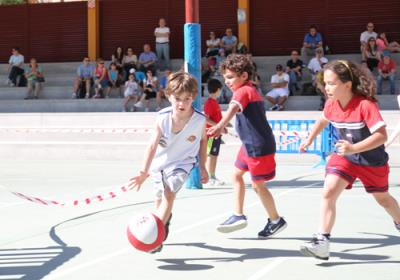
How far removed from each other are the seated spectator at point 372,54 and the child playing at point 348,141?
1748 cm

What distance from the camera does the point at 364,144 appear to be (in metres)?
6.09

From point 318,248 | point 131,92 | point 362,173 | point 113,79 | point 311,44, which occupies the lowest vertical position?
point 318,248

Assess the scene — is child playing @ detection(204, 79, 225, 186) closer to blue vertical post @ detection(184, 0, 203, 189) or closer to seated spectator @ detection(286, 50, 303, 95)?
blue vertical post @ detection(184, 0, 203, 189)

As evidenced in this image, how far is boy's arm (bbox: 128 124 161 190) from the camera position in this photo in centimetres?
652

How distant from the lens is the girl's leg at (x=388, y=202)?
6543 mm

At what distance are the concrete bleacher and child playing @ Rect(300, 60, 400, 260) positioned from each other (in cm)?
1600

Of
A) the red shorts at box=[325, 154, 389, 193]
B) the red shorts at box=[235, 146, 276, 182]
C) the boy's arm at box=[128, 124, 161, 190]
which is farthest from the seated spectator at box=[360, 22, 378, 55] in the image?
the boy's arm at box=[128, 124, 161, 190]

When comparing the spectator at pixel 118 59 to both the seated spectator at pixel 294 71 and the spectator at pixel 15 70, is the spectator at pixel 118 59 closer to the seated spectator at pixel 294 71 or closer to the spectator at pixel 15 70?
the spectator at pixel 15 70

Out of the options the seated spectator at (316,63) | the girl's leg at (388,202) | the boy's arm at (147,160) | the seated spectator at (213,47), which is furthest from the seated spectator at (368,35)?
the boy's arm at (147,160)

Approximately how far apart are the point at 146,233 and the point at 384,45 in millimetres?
19166

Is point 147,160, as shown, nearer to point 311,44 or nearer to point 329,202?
point 329,202

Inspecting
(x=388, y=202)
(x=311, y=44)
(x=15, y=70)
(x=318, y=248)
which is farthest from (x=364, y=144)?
(x=15, y=70)

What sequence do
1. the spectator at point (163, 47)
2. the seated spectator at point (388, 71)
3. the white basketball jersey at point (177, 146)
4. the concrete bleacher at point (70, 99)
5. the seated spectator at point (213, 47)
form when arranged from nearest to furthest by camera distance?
the white basketball jersey at point (177, 146) → the seated spectator at point (388, 71) → the concrete bleacher at point (70, 99) → the seated spectator at point (213, 47) → the spectator at point (163, 47)

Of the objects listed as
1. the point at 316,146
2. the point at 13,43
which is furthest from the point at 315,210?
the point at 13,43
